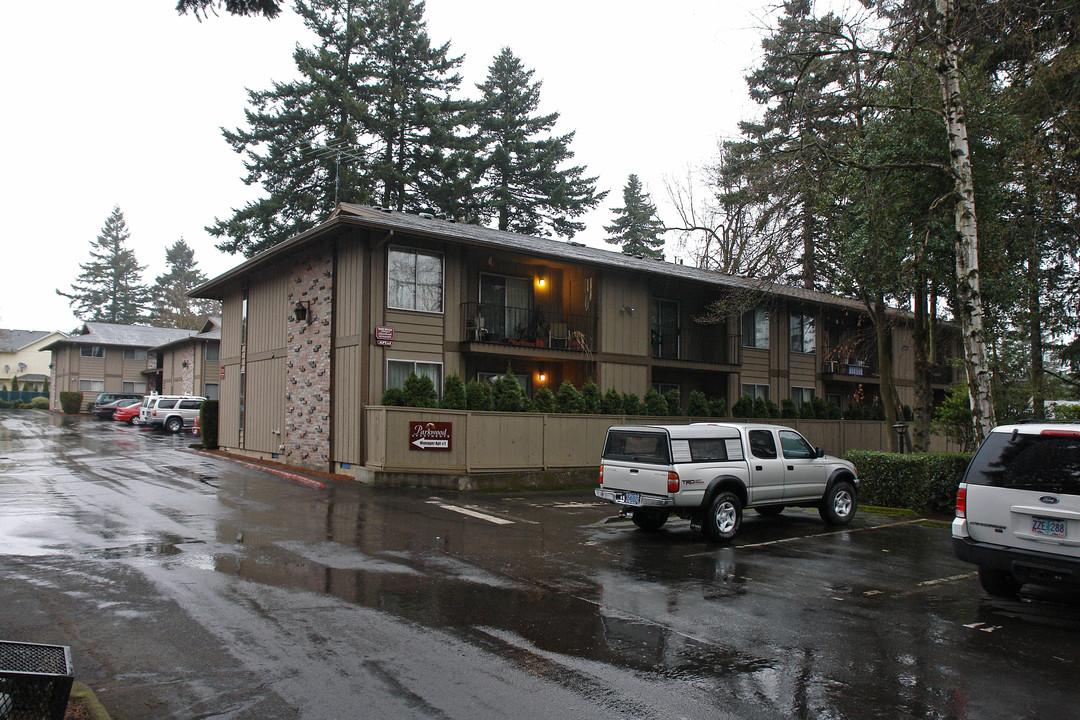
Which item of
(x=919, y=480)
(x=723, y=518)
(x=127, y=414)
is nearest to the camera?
(x=723, y=518)

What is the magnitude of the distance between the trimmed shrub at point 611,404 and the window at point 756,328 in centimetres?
845

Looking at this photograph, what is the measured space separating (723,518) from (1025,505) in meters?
4.44

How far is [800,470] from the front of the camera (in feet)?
39.8

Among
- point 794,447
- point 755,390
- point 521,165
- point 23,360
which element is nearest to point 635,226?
point 521,165

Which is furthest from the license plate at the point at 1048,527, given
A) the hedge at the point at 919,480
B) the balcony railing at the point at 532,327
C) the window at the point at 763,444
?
the balcony railing at the point at 532,327

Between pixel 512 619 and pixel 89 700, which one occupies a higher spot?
pixel 89 700

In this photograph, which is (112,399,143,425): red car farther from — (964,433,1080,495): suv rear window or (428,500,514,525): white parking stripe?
(964,433,1080,495): suv rear window

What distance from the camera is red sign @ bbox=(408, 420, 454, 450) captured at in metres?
16.6

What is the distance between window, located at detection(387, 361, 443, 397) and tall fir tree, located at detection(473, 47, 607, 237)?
75.6 feet

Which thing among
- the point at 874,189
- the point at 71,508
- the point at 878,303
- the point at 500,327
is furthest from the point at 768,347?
the point at 71,508

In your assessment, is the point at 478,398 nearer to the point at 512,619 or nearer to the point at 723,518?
Result: the point at 723,518

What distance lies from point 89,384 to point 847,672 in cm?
5861

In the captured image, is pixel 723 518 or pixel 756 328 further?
pixel 756 328

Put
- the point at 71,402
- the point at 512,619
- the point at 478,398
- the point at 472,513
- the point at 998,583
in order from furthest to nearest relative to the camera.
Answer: the point at 71,402
the point at 478,398
the point at 472,513
the point at 998,583
the point at 512,619
